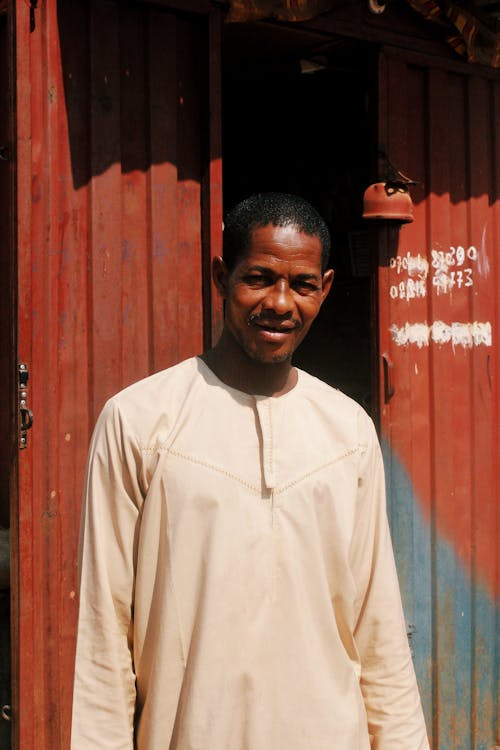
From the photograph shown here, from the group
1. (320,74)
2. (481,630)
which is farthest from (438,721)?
(320,74)

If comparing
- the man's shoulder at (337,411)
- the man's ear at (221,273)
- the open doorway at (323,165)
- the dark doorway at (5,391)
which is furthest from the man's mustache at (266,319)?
the open doorway at (323,165)

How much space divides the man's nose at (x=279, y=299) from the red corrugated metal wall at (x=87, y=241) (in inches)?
54.3

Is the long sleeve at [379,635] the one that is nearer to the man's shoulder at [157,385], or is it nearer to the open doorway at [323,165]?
the man's shoulder at [157,385]

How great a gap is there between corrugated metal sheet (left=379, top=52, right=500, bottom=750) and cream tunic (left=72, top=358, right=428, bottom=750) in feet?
7.78

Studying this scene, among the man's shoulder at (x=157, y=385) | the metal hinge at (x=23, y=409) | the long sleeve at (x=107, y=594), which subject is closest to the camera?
the long sleeve at (x=107, y=594)

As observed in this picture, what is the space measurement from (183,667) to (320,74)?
409 centimetres

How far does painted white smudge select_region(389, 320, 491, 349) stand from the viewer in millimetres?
4473

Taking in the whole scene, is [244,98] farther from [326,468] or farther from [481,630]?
[326,468]

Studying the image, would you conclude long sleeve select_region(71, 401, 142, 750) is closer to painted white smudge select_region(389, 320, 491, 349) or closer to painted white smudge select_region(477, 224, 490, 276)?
painted white smudge select_region(389, 320, 491, 349)

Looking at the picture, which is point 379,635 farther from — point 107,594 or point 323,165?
point 323,165

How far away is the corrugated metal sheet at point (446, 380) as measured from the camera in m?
4.46

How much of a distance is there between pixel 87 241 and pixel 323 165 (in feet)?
9.79

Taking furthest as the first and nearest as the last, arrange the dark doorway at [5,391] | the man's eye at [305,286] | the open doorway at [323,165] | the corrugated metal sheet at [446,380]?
the open doorway at [323,165]
the corrugated metal sheet at [446,380]
the dark doorway at [5,391]
the man's eye at [305,286]

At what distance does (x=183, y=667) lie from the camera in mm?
1979
